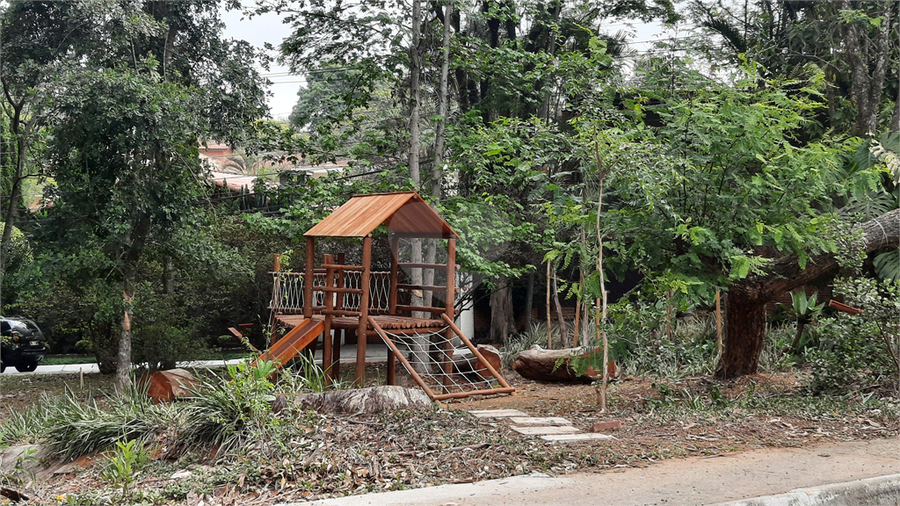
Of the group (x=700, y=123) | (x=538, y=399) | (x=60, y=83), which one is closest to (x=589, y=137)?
(x=700, y=123)

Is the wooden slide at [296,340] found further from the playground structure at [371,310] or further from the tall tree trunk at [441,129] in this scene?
the tall tree trunk at [441,129]

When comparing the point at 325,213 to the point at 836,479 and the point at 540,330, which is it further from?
the point at 836,479

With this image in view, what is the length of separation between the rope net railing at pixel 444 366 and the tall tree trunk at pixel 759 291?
10.4ft

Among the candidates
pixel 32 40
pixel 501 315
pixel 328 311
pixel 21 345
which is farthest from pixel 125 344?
pixel 501 315

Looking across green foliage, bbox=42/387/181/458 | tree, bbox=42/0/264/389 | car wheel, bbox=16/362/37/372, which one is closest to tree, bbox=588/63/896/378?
green foliage, bbox=42/387/181/458

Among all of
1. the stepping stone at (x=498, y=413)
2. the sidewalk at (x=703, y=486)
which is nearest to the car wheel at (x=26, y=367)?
the stepping stone at (x=498, y=413)

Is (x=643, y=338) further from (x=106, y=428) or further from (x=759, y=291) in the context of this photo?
(x=106, y=428)

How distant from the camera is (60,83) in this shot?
11.7m

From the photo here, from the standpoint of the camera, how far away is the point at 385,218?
10852 mm

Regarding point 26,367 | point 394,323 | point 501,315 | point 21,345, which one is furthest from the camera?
point 501,315

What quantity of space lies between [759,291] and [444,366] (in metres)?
5.50

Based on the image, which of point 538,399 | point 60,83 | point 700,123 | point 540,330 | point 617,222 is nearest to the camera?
point 700,123

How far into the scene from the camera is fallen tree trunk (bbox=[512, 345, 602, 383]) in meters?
12.7

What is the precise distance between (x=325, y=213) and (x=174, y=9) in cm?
561
